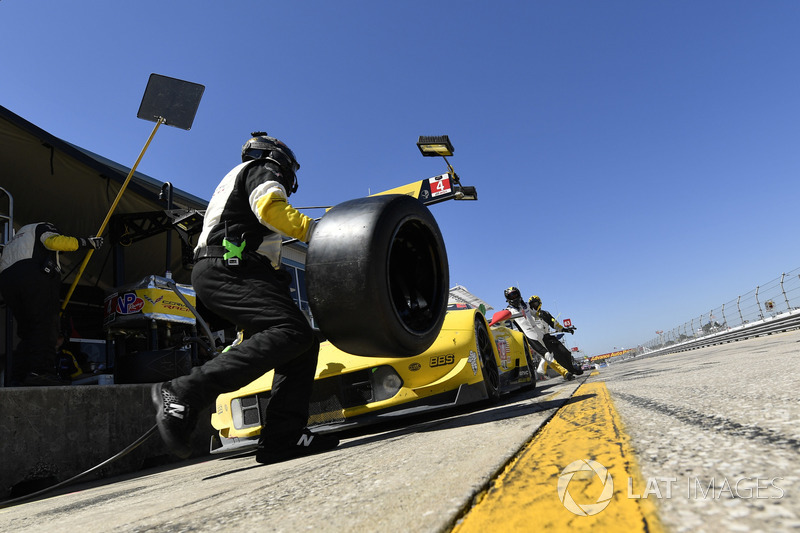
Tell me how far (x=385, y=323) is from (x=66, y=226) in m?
7.38

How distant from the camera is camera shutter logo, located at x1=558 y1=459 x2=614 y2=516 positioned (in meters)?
0.73

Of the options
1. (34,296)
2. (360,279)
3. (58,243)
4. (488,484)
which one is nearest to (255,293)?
(360,279)

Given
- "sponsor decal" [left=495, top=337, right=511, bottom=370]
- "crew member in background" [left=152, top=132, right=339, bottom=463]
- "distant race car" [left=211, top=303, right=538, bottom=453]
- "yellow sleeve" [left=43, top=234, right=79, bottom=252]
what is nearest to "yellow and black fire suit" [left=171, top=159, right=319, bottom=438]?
"crew member in background" [left=152, top=132, right=339, bottom=463]

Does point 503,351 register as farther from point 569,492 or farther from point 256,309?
point 569,492

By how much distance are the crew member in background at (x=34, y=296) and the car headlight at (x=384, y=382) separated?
327 centimetres

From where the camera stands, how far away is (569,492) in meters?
0.82

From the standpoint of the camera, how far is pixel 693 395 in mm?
1832

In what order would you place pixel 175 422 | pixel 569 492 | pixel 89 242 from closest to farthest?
pixel 569 492, pixel 175 422, pixel 89 242

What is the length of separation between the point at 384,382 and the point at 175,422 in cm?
132

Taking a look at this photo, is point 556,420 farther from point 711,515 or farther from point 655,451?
point 711,515

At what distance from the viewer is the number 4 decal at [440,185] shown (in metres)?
12.2

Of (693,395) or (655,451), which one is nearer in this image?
(655,451)

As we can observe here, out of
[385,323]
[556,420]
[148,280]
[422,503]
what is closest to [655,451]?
[422,503]

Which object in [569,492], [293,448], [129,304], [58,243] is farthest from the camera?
[129,304]
